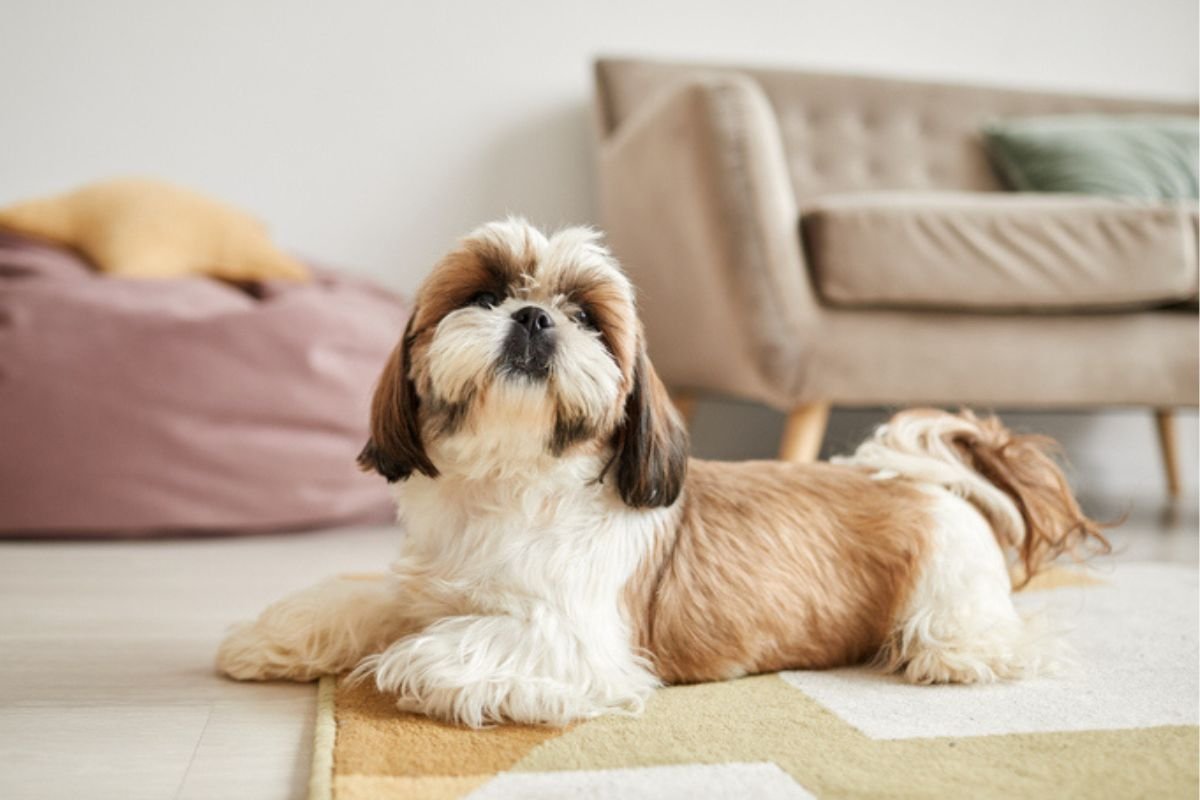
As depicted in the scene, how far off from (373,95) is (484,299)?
2.64 meters

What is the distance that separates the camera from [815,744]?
114 cm

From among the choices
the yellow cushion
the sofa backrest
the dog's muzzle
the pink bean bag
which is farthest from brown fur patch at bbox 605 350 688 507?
the sofa backrest

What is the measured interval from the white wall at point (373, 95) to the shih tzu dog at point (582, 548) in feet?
7.14

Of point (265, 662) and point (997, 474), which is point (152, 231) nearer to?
point (265, 662)

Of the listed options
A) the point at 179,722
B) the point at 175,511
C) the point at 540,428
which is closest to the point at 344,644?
the point at 179,722

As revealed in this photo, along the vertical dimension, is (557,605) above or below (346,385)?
below

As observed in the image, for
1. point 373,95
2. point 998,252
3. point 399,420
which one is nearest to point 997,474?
point 399,420

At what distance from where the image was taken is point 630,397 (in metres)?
1.32

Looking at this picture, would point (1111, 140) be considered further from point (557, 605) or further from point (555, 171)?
point (557, 605)

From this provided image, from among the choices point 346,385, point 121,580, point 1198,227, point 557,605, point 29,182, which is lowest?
point 121,580

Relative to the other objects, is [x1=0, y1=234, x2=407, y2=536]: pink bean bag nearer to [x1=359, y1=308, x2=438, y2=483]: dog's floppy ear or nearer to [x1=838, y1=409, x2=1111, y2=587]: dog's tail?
[x1=359, y1=308, x2=438, y2=483]: dog's floppy ear

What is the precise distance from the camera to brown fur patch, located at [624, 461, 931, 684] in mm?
1373

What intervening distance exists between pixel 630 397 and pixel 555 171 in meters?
2.66

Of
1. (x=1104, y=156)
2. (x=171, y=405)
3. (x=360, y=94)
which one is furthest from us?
(x=360, y=94)
